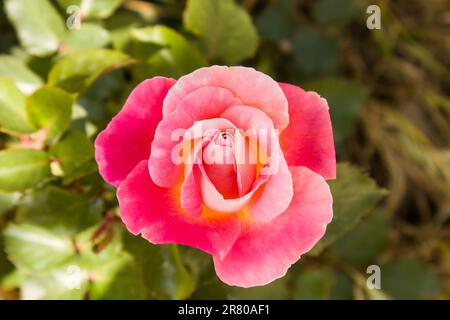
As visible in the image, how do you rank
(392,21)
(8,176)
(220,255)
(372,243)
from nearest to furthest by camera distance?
(220,255), (8,176), (372,243), (392,21)

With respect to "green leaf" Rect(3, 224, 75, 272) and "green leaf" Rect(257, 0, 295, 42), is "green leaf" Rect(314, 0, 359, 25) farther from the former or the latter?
"green leaf" Rect(3, 224, 75, 272)

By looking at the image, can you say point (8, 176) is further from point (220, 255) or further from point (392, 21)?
point (392, 21)

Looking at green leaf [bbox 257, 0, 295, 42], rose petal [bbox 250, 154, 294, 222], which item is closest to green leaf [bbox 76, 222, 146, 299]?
rose petal [bbox 250, 154, 294, 222]

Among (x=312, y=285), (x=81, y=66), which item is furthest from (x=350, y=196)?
(x=81, y=66)

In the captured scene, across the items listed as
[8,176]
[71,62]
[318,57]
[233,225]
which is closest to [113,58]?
[71,62]

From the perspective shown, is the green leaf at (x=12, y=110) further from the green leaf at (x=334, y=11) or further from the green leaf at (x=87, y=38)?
the green leaf at (x=334, y=11)

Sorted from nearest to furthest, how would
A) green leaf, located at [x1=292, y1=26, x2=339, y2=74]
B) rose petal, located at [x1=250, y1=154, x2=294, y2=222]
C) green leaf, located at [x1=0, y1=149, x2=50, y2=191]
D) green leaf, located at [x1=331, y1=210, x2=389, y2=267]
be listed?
rose petal, located at [x1=250, y1=154, x2=294, y2=222] < green leaf, located at [x1=0, y1=149, x2=50, y2=191] < green leaf, located at [x1=331, y1=210, x2=389, y2=267] < green leaf, located at [x1=292, y1=26, x2=339, y2=74]
